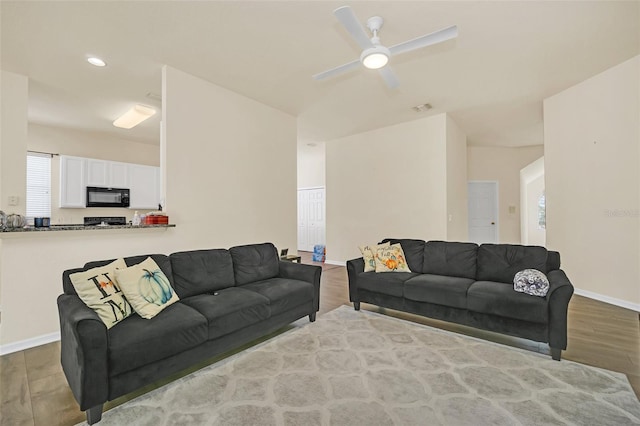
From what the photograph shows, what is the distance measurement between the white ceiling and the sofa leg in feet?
9.85

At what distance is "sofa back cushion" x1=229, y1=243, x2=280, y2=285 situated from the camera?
10.7 ft

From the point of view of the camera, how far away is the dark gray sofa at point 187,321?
1759 mm

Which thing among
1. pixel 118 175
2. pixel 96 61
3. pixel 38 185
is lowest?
pixel 38 185

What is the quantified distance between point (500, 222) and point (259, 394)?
7.82 metres

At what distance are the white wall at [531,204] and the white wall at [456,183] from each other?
2692 millimetres

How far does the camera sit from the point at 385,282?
3.44 m

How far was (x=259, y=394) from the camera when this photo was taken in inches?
80.6

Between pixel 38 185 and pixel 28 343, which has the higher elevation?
pixel 38 185

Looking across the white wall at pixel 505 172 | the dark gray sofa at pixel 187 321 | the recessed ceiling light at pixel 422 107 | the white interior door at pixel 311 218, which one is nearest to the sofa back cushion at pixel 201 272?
the dark gray sofa at pixel 187 321

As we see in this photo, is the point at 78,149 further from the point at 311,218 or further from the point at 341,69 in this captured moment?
the point at 311,218

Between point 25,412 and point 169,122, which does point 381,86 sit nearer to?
point 169,122

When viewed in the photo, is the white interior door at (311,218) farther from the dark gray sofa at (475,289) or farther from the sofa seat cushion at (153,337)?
the sofa seat cushion at (153,337)

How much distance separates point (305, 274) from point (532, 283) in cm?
220

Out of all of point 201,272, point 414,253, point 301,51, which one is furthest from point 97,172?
point 414,253
